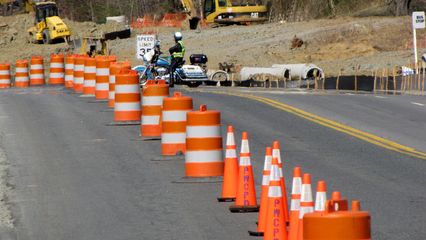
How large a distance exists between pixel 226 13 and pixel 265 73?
28584mm

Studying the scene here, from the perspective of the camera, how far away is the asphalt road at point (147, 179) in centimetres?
1123

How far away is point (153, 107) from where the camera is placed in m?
18.7

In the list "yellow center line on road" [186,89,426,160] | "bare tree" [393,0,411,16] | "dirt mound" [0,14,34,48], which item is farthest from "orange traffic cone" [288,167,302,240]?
"dirt mound" [0,14,34,48]

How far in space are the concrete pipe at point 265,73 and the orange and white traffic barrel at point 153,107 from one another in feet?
95.3

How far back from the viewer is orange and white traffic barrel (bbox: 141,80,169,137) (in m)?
18.6

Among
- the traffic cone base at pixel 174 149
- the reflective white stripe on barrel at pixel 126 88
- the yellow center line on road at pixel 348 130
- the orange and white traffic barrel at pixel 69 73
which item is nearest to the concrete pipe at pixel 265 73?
the orange and white traffic barrel at pixel 69 73

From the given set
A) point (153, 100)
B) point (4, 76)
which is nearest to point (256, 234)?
point (153, 100)

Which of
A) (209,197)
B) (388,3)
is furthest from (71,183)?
(388,3)

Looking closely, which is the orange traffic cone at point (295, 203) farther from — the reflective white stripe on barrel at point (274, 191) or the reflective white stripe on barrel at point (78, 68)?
the reflective white stripe on barrel at point (78, 68)

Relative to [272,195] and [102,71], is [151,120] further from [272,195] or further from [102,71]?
[272,195]

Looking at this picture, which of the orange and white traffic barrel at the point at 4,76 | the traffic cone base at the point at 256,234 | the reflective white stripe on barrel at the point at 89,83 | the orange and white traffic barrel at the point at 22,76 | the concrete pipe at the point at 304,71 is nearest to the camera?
the traffic cone base at the point at 256,234

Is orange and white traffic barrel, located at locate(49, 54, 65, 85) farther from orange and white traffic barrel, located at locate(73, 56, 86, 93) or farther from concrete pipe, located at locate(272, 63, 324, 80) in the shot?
concrete pipe, located at locate(272, 63, 324, 80)

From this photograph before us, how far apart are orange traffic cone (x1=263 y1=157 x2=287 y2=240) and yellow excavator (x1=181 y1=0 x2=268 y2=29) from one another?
67183 mm

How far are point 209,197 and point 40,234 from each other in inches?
103
